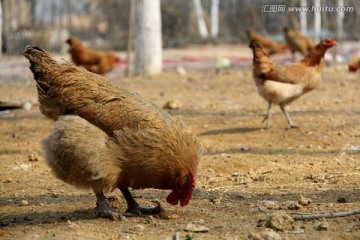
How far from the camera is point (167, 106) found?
10.4 metres

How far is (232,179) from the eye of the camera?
243 inches

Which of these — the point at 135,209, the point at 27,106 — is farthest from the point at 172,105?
the point at 135,209

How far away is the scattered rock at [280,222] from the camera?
14.2ft

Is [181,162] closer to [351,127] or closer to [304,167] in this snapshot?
[304,167]

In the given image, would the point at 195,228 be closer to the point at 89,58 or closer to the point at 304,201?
the point at 304,201

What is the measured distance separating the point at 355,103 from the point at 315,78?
186cm

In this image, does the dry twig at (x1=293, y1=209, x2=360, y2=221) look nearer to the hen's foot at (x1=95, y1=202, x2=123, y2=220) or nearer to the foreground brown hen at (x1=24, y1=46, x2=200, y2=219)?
the foreground brown hen at (x1=24, y1=46, x2=200, y2=219)

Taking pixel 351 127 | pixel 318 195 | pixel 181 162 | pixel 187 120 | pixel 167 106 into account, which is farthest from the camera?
pixel 167 106

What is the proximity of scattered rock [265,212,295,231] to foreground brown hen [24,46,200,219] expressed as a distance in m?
0.68

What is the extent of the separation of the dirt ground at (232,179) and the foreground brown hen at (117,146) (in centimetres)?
30

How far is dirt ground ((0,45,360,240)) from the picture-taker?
14.8 feet

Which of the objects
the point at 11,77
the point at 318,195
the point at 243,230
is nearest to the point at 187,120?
the point at 318,195

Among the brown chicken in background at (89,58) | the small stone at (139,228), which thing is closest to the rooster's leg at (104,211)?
the small stone at (139,228)

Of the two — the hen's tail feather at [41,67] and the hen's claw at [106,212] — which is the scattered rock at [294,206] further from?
Result: the hen's tail feather at [41,67]
